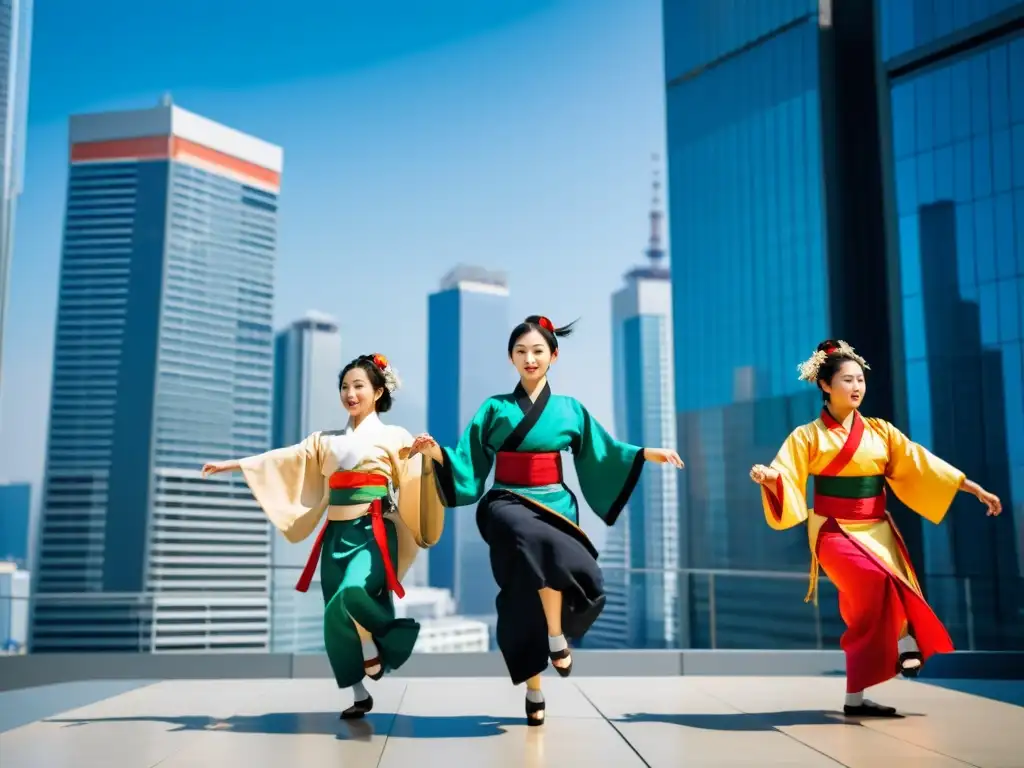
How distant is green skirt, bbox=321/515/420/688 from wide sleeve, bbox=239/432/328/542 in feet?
0.47

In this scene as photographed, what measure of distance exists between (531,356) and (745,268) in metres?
40.6

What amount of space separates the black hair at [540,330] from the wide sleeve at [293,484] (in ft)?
2.84

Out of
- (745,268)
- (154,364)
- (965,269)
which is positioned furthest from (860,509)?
(154,364)

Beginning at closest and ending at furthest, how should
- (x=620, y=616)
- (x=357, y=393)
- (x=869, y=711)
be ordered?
1. (x=869, y=711)
2. (x=357, y=393)
3. (x=620, y=616)

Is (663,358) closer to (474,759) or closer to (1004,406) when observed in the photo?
(1004,406)

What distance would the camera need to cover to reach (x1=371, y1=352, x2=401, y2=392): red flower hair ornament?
3824 mm

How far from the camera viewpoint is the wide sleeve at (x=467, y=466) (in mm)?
3414

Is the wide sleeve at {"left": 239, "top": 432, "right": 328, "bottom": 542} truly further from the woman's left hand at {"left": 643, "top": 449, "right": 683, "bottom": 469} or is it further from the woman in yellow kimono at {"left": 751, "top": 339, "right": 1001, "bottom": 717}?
the woman in yellow kimono at {"left": 751, "top": 339, "right": 1001, "bottom": 717}

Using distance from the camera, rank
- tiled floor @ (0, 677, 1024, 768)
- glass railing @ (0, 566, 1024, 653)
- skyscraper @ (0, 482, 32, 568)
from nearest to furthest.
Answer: tiled floor @ (0, 677, 1024, 768), glass railing @ (0, 566, 1024, 653), skyscraper @ (0, 482, 32, 568)

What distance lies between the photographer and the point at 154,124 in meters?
101

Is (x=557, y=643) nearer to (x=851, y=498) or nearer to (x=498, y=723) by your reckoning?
(x=498, y=723)

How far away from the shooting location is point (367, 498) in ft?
11.9

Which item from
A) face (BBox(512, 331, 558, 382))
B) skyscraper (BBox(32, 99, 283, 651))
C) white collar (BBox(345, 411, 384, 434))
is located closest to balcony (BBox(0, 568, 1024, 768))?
white collar (BBox(345, 411, 384, 434))

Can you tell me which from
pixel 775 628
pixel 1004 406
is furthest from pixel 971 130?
pixel 775 628
